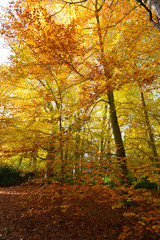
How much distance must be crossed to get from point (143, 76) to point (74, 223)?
20.1ft

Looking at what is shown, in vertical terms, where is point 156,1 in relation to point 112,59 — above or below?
below

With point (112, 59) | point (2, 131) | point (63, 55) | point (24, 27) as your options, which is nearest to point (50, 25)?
point (24, 27)

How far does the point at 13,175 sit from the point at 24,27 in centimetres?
1290

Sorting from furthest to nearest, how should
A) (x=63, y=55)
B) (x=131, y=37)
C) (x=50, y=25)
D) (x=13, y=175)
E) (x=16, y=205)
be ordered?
(x=13, y=175) < (x=16, y=205) < (x=131, y=37) < (x=50, y=25) < (x=63, y=55)

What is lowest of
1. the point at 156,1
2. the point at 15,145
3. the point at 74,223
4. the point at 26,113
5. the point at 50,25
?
the point at 74,223

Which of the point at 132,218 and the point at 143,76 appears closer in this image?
the point at 132,218

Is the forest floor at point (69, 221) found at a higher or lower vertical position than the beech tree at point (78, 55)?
lower

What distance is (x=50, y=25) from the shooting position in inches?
165

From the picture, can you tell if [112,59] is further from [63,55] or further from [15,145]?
[15,145]

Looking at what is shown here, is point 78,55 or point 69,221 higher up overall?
point 78,55

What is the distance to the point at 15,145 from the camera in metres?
6.21

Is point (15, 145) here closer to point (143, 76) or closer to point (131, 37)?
point (143, 76)

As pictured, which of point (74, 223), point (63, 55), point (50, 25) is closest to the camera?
point (63, 55)

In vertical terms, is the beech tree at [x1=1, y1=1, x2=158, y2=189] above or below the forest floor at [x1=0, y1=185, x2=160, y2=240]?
above
